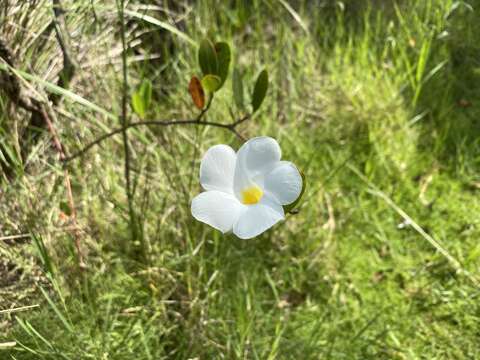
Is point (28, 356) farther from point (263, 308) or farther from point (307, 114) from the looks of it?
point (307, 114)

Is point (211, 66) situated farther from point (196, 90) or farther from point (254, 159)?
point (254, 159)

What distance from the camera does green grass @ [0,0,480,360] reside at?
1.19 metres

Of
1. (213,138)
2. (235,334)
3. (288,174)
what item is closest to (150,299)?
(235,334)

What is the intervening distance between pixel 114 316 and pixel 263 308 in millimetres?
385

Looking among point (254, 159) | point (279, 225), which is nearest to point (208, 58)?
point (254, 159)

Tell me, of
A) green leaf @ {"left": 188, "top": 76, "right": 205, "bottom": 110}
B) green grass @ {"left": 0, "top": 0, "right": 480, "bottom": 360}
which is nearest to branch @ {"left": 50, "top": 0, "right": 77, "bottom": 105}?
green grass @ {"left": 0, "top": 0, "right": 480, "bottom": 360}

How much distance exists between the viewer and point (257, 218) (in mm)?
727

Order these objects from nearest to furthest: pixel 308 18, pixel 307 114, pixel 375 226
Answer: pixel 375 226 → pixel 307 114 → pixel 308 18

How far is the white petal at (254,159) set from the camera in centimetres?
78

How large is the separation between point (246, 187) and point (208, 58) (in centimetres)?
28

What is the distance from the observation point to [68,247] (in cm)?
122

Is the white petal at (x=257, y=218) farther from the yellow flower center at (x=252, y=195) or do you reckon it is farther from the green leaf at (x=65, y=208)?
the green leaf at (x=65, y=208)

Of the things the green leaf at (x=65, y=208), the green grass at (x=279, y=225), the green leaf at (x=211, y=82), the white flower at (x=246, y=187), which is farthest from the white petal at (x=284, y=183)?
the green leaf at (x=65, y=208)

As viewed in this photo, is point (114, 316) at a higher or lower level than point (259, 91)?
lower
